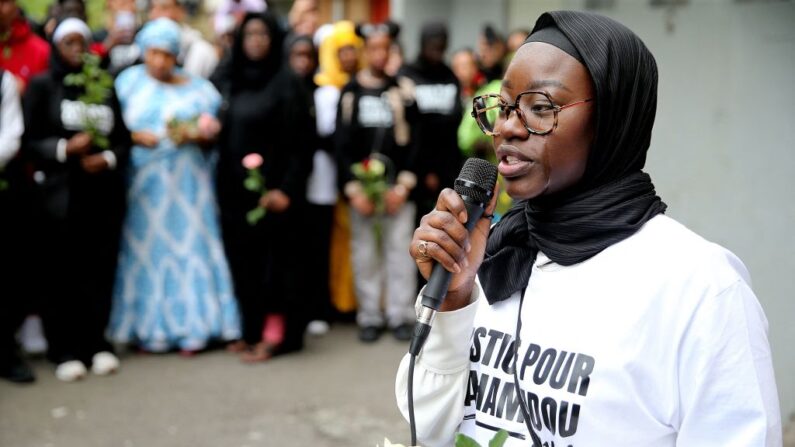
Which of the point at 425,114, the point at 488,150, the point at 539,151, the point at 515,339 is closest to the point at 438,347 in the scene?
the point at 515,339

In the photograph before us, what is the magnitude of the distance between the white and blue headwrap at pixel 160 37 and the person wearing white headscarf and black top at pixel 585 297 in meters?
4.36

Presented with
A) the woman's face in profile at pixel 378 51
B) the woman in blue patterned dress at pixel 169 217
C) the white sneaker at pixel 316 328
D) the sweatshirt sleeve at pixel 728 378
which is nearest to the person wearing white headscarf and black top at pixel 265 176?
the woman in blue patterned dress at pixel 169 217

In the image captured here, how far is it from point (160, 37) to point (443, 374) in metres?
4.57

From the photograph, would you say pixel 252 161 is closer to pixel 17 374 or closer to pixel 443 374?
pixel 17 374

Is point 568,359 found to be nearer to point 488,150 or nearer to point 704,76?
point 704,76

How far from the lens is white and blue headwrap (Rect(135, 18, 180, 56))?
18.8ft

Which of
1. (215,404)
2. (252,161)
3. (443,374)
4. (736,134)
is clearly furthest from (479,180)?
(252,161)

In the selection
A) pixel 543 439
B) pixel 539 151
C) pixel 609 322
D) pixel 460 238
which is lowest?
pixel 543 439

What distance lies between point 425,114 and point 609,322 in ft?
16.6

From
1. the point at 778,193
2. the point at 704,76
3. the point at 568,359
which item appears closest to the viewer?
the point at 568,359

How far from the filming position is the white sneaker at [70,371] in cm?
556

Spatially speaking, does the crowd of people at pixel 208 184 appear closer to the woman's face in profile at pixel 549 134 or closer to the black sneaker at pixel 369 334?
the black sneaker at pixel 369 334

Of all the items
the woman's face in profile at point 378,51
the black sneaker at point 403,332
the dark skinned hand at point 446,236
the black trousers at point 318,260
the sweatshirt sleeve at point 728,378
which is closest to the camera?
the sweatshirt sleeve at point 728,378

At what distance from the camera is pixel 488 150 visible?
568cm
